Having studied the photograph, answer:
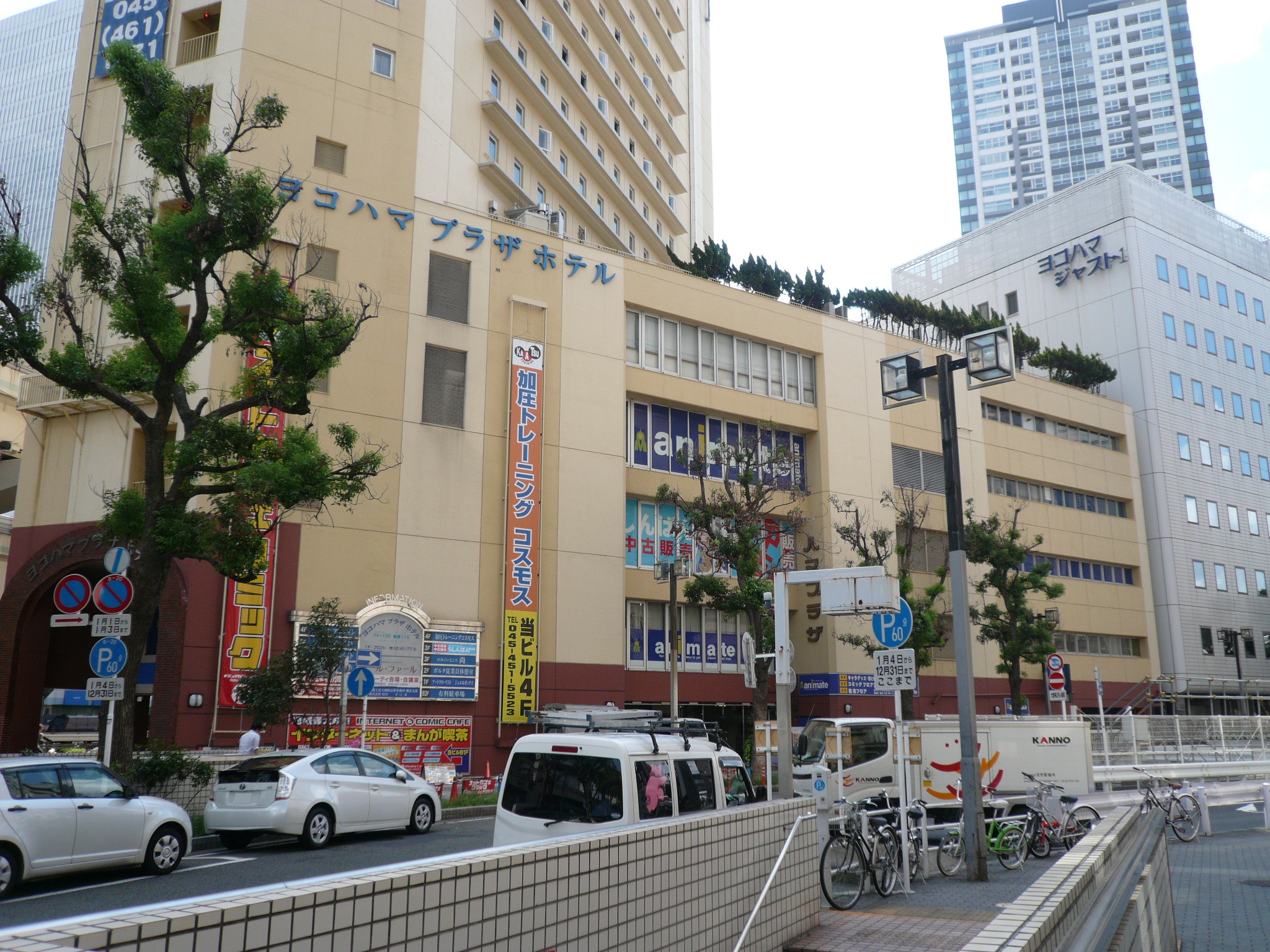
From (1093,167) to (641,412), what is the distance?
14173 cm

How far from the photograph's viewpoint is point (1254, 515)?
55812 millimetres

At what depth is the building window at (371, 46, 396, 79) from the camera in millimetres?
29812

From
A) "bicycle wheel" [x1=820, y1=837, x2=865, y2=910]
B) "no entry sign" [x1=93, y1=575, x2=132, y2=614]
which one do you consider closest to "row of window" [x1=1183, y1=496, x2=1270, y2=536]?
"bicycle wheel" [x1=820, y1=837, x2=865, y2=910]

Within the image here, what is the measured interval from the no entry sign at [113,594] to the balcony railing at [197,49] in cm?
2094

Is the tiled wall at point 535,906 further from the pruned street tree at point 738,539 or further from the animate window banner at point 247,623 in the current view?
the pruned street tree at point 738,539

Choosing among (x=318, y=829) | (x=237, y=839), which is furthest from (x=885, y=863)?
(x=237, y=839)

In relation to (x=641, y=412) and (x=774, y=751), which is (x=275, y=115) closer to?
(x=774, y=751)

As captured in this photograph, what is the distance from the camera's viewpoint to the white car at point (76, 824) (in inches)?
413

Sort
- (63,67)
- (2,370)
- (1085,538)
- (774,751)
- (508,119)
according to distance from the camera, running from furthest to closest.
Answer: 1. (63,67)
2. (2,370)
3. (1085,538)
4. (508,119)
5. (774,751)

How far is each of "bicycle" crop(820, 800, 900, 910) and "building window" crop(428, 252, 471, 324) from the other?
21.6 meters

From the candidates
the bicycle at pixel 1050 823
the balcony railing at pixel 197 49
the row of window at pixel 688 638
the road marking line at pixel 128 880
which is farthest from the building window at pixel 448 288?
the bicycle at pixel 1050 823

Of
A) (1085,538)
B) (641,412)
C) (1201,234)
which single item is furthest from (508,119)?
(1201,234)

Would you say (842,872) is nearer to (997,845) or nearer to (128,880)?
(997,845)

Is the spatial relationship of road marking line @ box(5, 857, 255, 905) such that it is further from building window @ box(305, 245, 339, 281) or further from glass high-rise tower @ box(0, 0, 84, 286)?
glass high-rise tower @ box(0, 0, 84, 286)
